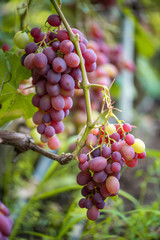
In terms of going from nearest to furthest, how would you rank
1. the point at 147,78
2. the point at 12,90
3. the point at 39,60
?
the point at 39,60 → the point at 12,90 → the point at 147,78

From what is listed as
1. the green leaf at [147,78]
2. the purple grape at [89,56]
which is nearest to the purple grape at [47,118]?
the purple grape at [89,56]

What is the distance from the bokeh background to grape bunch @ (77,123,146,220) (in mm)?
155

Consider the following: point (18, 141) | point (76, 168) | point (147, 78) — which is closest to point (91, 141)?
point (18, 141)

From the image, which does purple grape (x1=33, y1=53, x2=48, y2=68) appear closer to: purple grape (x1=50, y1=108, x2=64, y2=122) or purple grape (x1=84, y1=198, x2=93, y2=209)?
purple grape (x1=50, y1=108, x2=64, y2=122)

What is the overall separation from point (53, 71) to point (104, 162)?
0.48 ft

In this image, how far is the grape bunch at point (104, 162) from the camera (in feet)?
1.11

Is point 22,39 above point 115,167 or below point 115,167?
above

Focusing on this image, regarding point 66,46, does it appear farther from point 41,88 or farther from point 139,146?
point 139,146

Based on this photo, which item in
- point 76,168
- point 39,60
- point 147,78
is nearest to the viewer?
point 39,60

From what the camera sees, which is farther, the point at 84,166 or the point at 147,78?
A: the point at 147,78

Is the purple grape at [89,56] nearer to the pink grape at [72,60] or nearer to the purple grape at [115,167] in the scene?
the pink grape at [72,60]

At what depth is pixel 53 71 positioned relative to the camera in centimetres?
34

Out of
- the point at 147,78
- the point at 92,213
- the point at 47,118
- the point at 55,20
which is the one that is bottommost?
the point at 147,78

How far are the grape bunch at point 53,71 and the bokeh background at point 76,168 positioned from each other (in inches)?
4.2
